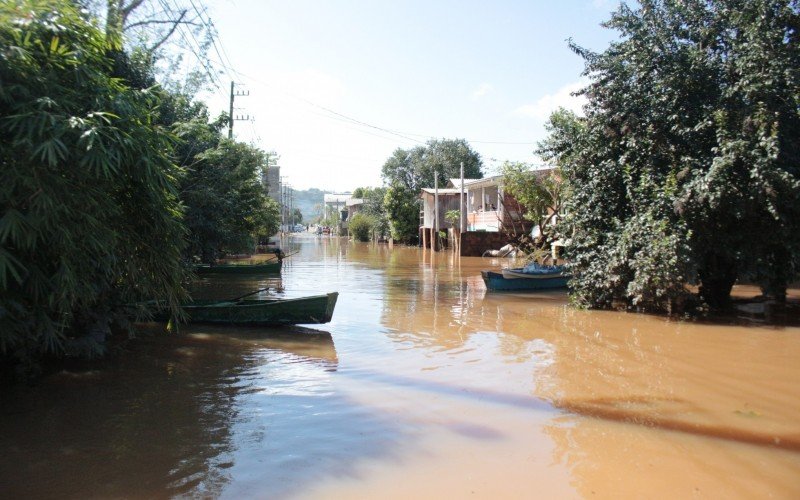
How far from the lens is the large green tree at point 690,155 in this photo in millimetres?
11469

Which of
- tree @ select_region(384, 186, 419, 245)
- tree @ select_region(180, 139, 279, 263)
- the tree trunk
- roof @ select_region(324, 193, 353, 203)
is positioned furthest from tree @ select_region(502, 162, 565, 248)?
roof @ select_region(324, 193, 353, 203)

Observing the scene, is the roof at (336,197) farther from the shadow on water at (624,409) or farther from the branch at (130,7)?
the shadow on water at (624,409)

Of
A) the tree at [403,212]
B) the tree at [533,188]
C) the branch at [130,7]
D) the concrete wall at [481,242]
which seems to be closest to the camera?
the branch at [130,7]

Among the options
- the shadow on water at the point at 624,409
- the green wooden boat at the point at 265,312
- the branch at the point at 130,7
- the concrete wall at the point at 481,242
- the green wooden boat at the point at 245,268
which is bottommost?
the shadow on water at the point at 624,409

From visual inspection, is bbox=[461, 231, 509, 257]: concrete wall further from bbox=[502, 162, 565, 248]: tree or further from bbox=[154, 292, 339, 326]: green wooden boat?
bbox=[154, 292, 339, 326]: green wooden boat

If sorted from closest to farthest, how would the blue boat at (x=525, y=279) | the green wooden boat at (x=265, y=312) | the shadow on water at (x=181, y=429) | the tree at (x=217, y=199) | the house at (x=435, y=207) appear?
the shadow on water at (x=181, y=429)
the green wooden boat at (x=265, y=312)
the tree at (x=217, y=199)
the blue boat at (x=525, y=279)
the house at (x=435, y=207)

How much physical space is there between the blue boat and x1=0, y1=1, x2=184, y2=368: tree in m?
13.6

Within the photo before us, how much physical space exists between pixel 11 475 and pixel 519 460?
490 centimetres

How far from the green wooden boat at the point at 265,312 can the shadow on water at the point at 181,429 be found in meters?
2.31

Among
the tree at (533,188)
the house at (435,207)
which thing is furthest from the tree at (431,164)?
the tree at (533,188)

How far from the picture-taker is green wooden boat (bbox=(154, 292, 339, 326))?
11.9 m

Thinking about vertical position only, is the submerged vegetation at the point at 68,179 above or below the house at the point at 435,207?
below

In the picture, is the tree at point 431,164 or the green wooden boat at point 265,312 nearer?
the green wooden boat at point 265,312

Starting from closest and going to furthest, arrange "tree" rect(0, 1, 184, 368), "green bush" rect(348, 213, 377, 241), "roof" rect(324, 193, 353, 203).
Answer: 1. "tree" rect(0, 1, 184, 368)
2. "green bush" rect(348, 213, 377, 241)
3. "roof" rect(324, 193, 353, 203)
